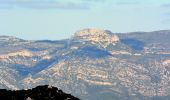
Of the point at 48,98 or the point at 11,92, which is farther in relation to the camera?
the point at 11,92

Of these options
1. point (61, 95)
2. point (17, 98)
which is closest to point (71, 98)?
point (61, 95)

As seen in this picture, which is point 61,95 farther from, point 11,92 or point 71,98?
point 11,92

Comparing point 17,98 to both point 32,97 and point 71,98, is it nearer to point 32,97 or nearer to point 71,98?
point 32,97

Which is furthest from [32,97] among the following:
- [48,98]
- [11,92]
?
[11,92]

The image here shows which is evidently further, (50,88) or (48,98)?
(50,88)

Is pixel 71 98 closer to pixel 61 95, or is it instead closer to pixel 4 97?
pixel 61 95

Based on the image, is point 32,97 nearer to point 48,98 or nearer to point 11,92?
point 48,98
